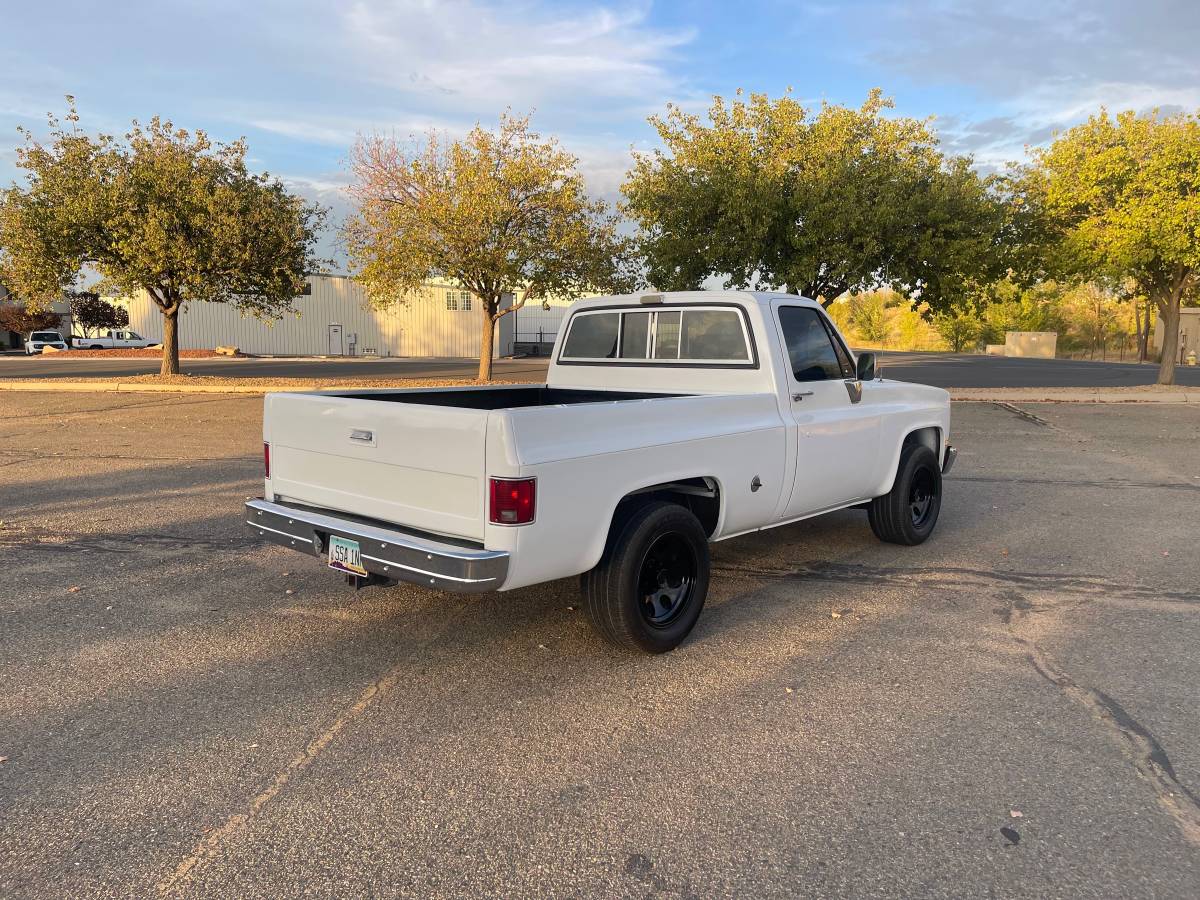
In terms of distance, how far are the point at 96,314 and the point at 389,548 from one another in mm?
57086

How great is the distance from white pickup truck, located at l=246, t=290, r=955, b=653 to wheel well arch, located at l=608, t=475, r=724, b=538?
0.01 m

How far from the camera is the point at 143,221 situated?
795 inches

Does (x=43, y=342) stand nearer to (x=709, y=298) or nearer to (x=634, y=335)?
(x=634, y=335)

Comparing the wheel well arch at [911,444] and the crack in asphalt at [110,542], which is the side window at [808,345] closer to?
the wheel well arch at [911,444]

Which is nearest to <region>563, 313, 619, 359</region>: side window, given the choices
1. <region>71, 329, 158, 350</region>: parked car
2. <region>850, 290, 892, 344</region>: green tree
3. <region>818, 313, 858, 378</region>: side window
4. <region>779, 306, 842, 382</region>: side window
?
<region>779, 306, 842, 382</region>: side window

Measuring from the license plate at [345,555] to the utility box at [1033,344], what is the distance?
64.1 metres

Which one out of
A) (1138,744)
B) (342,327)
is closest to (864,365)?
(1138,744)

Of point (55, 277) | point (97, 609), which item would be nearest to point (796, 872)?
point (97, 609)

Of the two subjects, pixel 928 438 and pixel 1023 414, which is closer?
pixel 928 438

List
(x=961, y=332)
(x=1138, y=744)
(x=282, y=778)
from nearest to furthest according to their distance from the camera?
1. (x=282, y=778)
2. (x=1138, y=744)
3. (x=961, y=332)

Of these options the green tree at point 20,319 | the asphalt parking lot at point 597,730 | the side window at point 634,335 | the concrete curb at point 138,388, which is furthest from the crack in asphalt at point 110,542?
the green tree at point 20,319

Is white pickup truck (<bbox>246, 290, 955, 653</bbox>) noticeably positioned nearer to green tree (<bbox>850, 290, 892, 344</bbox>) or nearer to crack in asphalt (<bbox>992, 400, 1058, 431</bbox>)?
crack in asphalt (<bbox>992, 400, 1058, 431</bbox>)

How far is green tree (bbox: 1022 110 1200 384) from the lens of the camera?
1892cm

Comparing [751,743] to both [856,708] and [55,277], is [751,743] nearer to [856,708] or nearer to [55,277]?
[856,708]
